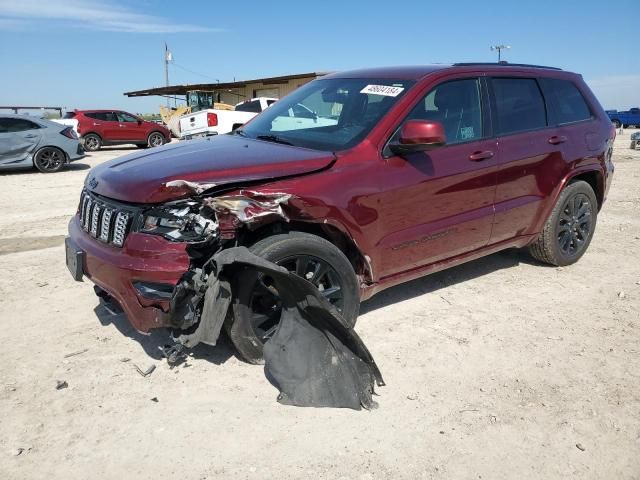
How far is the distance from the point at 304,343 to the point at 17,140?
40.6 feet

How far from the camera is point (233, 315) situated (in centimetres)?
314

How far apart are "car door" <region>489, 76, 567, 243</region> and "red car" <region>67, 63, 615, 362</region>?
0.05ft

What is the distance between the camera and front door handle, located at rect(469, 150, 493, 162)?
405 centimetres

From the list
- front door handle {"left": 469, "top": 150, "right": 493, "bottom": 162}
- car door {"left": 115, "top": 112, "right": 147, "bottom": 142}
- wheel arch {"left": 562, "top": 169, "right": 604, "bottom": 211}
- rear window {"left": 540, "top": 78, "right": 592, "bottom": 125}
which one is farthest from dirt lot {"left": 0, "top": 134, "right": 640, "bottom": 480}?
car door {"left": 115, "top": 112, "right": 147, "bottom": 142}

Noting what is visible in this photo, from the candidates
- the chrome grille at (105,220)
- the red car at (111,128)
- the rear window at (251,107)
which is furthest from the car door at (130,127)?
the chrome grille at (105,220)

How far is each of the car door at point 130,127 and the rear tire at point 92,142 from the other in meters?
0.83

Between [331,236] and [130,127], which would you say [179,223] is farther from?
[130,127]

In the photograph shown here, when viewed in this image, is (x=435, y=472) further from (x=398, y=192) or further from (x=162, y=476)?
(x=398, y=192)

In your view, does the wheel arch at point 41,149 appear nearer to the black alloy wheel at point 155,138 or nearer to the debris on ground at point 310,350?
the black alloy wheel at point 155,138

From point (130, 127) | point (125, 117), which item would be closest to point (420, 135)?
point (130, 127)

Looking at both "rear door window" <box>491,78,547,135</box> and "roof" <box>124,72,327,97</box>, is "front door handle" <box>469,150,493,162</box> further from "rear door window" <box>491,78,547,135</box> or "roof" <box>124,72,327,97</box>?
"roof" <box>124,72,327,97</box>

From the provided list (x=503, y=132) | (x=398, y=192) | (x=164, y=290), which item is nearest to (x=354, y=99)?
(x=398, y=192)

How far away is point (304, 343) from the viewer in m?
3.12

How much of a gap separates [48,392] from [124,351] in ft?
1.84
